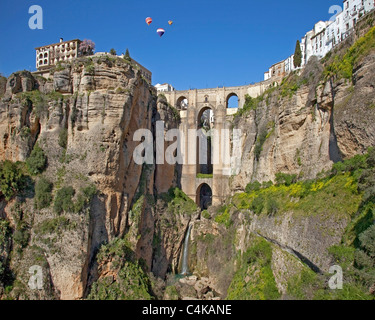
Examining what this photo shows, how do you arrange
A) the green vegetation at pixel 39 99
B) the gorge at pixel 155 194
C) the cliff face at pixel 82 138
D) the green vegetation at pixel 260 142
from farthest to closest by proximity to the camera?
1. the green vegetation at pixel 260 142
2. the green vegetation at pixel 39 99
3. the cliff face at pixel 82 138
4. the gorge at pixel 155 194

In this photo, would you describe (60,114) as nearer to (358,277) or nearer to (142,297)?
(142,297)

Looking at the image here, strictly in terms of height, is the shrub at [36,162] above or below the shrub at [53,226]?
above

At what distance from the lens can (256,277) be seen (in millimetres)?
18125

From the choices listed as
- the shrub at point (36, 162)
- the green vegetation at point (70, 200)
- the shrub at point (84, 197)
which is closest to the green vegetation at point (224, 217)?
the shrub at point (84, 197)

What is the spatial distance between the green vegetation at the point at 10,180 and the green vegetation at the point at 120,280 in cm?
653

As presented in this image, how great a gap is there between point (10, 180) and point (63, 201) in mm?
3624

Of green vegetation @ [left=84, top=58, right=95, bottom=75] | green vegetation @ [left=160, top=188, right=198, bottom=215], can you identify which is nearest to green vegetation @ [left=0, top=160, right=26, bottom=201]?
green vegetation @ [left=84, top=58, right=95, bottom=75]

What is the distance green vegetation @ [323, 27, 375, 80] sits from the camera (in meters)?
17.5

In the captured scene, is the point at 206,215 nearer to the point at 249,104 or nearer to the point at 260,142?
the point at 260,142

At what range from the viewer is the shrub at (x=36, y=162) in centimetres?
2261

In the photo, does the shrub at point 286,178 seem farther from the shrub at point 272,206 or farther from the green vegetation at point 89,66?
the green vegetation at point 89,66

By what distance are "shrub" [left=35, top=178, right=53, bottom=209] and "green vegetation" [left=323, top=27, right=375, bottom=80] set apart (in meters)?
18.7

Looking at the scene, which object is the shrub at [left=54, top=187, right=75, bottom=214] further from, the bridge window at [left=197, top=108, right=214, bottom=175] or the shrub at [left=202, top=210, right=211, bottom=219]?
the bridge window at [left=197, top=108, right=214, bottom=175]

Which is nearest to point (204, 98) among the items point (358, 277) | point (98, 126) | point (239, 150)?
point (239, 150)
